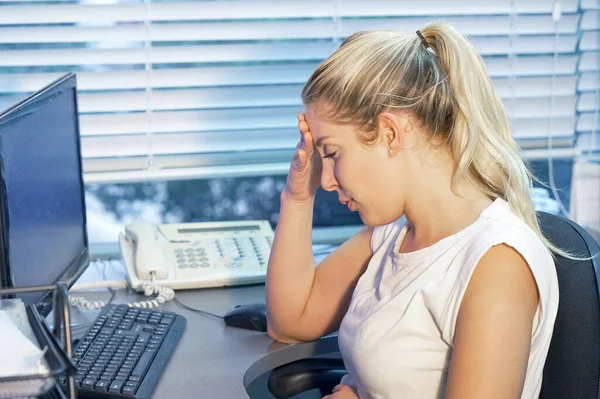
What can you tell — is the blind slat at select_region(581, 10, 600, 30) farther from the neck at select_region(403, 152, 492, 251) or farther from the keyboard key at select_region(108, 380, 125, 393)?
the keyboard key at select_region(108, 380, 125, 393)

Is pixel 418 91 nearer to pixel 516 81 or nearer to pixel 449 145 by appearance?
pixel 449 145

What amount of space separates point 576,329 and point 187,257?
0.89 meters

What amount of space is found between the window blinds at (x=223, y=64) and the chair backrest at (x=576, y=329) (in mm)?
958

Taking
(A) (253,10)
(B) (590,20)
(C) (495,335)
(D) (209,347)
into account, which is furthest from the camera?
(B) (590,20)

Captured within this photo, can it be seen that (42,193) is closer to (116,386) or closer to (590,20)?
(116,386)

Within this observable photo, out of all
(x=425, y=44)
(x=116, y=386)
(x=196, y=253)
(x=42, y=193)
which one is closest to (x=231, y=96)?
(x=196, y=253)

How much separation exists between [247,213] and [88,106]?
52 cm

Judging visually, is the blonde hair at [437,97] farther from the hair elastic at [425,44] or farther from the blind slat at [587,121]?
the blind slat at [587,121]

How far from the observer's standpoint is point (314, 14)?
6.64 ft

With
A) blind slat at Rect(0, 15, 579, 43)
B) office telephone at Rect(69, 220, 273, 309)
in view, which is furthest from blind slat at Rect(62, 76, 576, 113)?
office telephone at Rect(69, 220, 273, 309)

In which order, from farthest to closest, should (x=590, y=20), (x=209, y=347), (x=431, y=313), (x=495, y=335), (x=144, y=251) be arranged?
(x=590, y=20), (x=144, y=251), (x=209, y=347), (x=431, y=313), (x=495, y=335)

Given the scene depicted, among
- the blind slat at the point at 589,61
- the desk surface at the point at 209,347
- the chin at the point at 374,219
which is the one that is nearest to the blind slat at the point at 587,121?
the blind slat at the point at 589,61

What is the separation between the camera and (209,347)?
1.50 m

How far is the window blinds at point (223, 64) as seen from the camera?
6.34 ft
